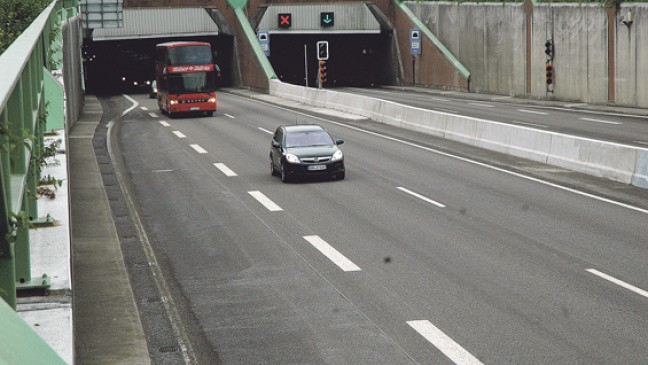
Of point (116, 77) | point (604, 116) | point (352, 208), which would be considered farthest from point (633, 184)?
point (116, 77)

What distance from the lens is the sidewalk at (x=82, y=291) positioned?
748 cm

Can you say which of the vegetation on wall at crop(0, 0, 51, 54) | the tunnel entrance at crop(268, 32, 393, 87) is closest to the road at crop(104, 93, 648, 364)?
the vegetation on wall at crop(0, 0, 51, 54)

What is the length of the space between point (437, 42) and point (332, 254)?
5425 centimetres

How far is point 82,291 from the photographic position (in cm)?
1282

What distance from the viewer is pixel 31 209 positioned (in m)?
10.8

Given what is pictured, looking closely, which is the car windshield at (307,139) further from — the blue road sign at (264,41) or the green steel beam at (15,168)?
the blue road sign at (264,41)

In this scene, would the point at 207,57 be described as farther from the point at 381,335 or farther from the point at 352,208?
the point at 381,335

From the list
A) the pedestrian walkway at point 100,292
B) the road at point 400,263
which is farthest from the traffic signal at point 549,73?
the pedestrian walkway at point 100,292

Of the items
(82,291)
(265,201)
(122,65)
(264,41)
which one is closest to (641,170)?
(265,201)

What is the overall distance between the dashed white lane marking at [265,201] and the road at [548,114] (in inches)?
533

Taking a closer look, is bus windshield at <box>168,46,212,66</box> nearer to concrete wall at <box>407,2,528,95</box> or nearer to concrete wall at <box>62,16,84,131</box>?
concrete wall at <box>62,16,84,131</box>

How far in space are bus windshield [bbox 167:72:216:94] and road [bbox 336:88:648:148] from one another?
433 inches

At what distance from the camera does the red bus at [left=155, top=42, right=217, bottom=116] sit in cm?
4709

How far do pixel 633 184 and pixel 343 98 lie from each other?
27.3 meters
